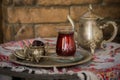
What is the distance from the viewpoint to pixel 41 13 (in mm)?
1847

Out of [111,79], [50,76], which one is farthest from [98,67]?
[50,76]

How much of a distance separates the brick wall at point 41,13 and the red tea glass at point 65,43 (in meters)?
0.74

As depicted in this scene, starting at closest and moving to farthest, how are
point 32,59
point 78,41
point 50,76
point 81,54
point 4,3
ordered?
point 50,76 → point 32,59 → point 81,54 → point 78,41 → point 4,3

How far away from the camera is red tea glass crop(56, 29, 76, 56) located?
109 centimetres

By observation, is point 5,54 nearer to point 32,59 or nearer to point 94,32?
point 32,59

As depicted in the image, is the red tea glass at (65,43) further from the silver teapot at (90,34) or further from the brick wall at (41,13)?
the brick wall at (41,13)

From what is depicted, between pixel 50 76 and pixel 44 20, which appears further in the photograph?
pixel 44 20

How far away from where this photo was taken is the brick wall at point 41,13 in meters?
1.83

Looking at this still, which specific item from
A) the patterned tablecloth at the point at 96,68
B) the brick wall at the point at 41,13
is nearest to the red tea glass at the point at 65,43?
the patterned tablecloth at the point at 96,68

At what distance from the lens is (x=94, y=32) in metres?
1.26

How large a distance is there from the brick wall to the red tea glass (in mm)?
742

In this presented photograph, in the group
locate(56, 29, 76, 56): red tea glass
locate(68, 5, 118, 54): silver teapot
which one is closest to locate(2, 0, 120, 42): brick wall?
locate(68, 5, 118, 54): silver teapot

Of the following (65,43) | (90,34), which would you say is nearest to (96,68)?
(65,43)

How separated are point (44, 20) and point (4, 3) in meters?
0.27
